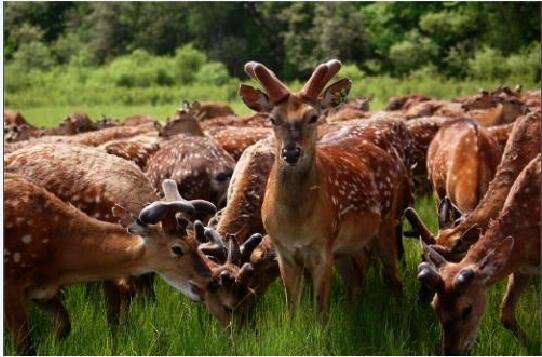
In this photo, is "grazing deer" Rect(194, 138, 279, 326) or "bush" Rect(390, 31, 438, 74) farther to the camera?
"bush" Rect(390, 31, 438, 74)

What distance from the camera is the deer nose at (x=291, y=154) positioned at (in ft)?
18.4

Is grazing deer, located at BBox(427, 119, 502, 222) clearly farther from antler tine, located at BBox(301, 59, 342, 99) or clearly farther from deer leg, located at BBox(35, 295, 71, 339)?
deer leg, located at BBox(35, 295, 71, 339)

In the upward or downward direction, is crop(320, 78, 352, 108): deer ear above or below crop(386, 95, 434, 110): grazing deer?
above

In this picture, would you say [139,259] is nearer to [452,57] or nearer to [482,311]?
[482,311]

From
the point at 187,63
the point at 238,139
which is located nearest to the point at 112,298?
the point at 238,139

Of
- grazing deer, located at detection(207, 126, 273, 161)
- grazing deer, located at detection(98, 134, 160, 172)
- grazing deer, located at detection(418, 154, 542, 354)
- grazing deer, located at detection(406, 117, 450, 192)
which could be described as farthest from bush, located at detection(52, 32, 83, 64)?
grazing deer, located at detection(418, 154, 542, 354)

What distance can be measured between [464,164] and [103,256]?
4.22m

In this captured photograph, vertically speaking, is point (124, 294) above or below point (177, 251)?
below

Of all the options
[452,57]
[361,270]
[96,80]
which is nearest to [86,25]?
[96,80]

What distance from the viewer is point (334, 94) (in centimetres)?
608

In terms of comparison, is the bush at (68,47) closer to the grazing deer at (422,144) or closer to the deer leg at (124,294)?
the grazing deer at (422,144)

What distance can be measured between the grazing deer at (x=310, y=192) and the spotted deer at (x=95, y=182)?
0.96 metres

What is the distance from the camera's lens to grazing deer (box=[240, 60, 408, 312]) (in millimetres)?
5773

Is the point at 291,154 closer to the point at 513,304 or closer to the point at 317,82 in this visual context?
the point at 317,82
